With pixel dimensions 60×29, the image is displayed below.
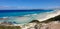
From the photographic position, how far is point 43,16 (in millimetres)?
3645

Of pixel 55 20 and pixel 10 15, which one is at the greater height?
pixel 10 15

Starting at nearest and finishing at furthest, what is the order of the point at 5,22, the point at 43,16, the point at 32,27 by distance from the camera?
the point at 32,27
the point at 5,22
the point at 43,16

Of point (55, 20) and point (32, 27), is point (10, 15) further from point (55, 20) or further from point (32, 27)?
point (55, 20)

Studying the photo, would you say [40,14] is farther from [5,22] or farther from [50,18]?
[5,22]

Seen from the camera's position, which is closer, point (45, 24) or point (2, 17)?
point (45, 24)

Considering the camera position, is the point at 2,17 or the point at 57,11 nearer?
the point at 2,17

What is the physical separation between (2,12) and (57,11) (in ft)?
4.05

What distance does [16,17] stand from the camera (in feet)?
11.5

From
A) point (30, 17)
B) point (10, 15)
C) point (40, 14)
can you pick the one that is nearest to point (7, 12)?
point (10, 15)

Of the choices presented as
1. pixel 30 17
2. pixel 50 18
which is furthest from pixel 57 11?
pixel 30 17

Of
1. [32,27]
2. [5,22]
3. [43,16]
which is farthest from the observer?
[43,16]

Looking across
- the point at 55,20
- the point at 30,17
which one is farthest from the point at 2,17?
the point at 55,20

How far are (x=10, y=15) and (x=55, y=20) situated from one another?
95 centimetres

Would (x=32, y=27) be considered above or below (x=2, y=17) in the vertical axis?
below
